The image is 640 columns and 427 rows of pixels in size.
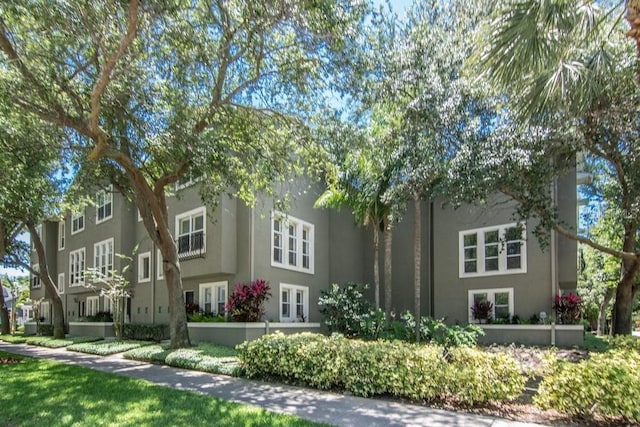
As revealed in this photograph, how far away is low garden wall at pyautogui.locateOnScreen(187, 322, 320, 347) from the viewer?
1523cm

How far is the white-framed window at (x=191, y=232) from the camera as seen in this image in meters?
17.7

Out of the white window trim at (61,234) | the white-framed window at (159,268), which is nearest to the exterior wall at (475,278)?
the white-framed window at (159,268)

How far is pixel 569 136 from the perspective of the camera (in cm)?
1139

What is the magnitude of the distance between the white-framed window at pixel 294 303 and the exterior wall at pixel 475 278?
17.9 feet

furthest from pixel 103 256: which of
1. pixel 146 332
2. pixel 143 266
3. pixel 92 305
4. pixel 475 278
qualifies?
pixel 475 278

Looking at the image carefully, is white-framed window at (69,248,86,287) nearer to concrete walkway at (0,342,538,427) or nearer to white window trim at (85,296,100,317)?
white window trim at (85,296,100,317)

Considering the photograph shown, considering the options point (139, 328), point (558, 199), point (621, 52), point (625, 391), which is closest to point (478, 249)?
point (558, 199)

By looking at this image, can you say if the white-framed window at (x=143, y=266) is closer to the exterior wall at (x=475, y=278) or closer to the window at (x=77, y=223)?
the window at (x=77, y=223)

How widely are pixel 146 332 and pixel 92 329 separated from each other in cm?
531

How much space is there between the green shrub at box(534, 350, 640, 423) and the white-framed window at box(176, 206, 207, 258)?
41.9 ft

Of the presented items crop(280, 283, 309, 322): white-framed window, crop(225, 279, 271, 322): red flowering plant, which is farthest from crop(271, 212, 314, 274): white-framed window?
crop(225, 279, 271, 322): red flowering plant

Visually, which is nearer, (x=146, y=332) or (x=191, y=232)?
(x=191, y=232)

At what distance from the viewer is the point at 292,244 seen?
18.9 meters

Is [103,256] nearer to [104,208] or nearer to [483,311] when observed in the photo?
[104,208]
